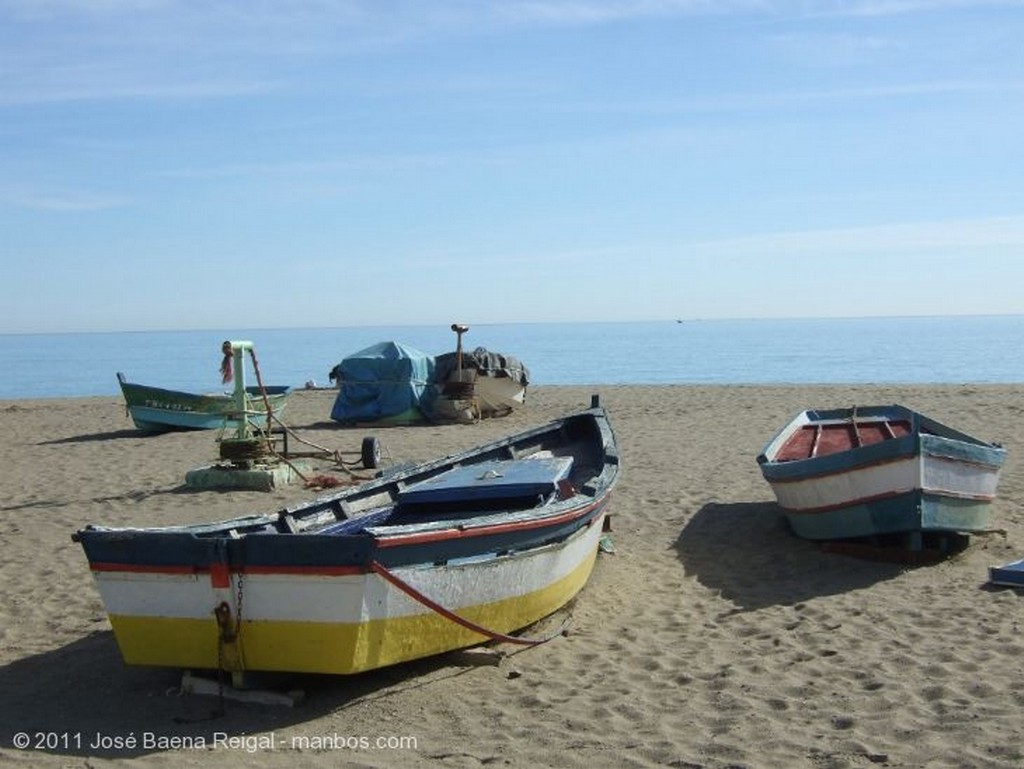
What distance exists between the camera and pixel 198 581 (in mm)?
6070

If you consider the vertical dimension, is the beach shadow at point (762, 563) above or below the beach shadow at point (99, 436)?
above

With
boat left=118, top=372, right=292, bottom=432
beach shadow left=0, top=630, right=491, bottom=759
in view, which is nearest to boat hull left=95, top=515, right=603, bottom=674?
beach shadow left=0, top=630, right=491, bottom=759

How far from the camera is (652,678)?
662cm

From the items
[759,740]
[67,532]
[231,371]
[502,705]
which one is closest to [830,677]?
[759,740]

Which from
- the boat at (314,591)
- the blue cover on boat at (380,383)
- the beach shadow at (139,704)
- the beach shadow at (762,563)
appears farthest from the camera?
the blue cover on boat at (380,383)

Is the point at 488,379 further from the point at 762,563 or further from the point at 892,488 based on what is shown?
the point at 892,488

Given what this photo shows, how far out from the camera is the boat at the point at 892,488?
897cm

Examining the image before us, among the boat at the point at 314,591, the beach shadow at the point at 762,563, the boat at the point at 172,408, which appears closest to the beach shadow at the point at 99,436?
the boat at the point at 172,408

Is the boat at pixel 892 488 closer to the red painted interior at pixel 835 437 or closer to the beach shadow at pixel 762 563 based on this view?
the beach shadow at pixel 762 563

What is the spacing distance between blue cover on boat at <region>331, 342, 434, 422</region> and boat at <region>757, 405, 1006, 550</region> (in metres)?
12.6

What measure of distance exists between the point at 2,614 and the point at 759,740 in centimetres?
565

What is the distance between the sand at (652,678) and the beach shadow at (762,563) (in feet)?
0.10

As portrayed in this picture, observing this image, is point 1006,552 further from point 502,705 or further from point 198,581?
point 198,581

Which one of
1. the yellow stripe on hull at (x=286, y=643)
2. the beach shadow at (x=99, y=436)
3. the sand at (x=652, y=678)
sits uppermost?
the yellow stripe on hull at (x=286, y=643)
